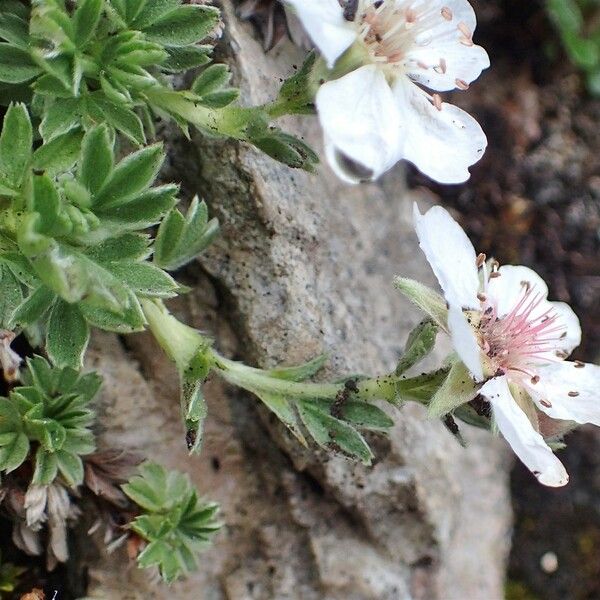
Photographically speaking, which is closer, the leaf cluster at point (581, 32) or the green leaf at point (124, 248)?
the green leaf at point (124, 248)

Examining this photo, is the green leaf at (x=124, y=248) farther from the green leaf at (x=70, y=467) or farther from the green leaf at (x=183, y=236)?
the green leaf at (x=70, y=467)

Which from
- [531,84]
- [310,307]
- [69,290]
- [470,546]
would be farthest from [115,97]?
[531,84]

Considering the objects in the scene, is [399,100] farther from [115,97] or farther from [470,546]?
[470,546]

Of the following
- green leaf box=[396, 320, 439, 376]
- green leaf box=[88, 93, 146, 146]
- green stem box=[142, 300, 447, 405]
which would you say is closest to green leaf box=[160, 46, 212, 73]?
green leaf box=[88, 93, 146, 146]

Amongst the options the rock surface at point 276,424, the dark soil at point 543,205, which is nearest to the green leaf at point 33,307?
the rock surface at point 276,424

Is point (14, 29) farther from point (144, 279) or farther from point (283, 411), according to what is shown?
point (283, 411)

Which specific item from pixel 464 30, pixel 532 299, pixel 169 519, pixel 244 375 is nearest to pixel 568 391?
pixel 532 299
